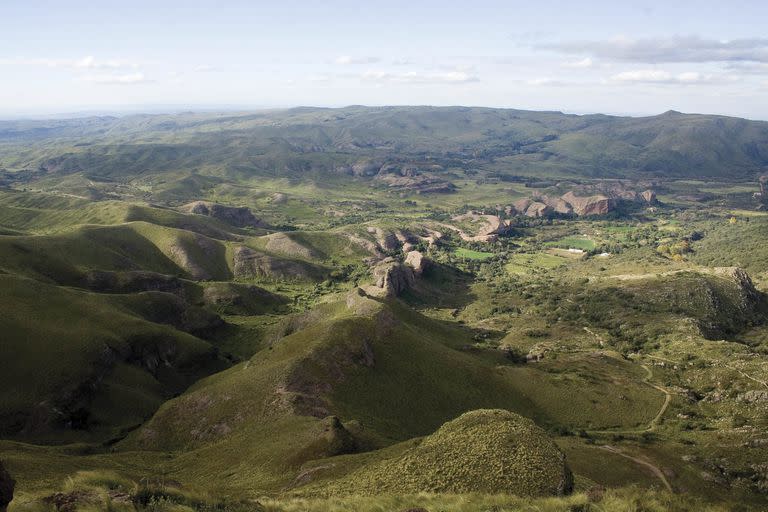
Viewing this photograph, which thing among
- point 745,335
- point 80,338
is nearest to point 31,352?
point 80,338

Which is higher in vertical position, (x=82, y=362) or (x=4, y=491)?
(x=4, y=491)

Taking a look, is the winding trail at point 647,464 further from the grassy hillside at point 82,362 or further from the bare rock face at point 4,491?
the grassy hillside at point 82,362

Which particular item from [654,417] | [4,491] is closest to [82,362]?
[4,491]

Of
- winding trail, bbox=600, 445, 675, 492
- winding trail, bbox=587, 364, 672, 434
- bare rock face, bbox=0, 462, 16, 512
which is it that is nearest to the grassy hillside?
bare rock face, bbox=0, 462, 16, 512

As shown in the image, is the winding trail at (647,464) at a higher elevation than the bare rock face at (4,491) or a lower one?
lower

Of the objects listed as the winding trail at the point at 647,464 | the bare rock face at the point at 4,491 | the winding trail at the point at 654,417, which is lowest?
the winding trail at the point at 654,417

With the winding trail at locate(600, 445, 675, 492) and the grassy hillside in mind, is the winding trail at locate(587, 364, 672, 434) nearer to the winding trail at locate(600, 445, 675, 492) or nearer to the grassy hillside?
the winding trail at locate(600, 445, 675, 492)

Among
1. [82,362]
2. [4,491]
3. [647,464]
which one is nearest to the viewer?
[4,491]

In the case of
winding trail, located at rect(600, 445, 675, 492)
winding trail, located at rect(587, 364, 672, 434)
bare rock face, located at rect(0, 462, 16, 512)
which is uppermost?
bare rock face, located at rect(0, 462, 16, 512)

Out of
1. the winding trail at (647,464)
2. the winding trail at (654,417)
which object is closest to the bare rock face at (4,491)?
the winding trail at (647,464)

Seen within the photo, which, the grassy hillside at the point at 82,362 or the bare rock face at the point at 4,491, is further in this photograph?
the grassy hillside at the point at 82,362

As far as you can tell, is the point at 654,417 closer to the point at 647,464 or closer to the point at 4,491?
the point at 647,464
